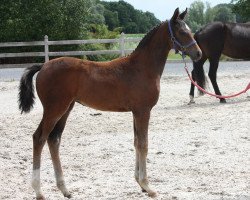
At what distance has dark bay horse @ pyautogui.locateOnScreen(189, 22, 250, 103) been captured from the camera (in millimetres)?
11570

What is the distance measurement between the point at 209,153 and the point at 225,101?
4491mm

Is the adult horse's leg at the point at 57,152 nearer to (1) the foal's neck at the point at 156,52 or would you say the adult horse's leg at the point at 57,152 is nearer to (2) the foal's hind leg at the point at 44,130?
(2) the foal's hind leg at the point at 44,130

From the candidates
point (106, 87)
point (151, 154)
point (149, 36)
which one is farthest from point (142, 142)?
point (151, 154)

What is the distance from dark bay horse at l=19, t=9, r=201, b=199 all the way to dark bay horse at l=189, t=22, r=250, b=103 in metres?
5.63

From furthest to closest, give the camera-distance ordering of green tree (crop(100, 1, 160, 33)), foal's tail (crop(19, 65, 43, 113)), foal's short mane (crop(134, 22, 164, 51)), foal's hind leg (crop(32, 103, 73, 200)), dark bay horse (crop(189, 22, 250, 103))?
1. green tree (crop(100, 1, 160, 33))
2. dark bay horse (crop(189, 22, 250, 103))
3. foal's short mane (crop(134, 22, 164, 51))
4. foal's tail (crop(19, 65, 43, 113))
5. foal's hind leg (crop(32, 103, 73, 200))

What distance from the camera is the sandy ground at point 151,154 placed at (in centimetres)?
561

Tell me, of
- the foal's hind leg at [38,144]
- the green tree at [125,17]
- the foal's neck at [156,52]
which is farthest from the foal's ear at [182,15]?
the green tree at [125,17]

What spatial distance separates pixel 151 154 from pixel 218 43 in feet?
17.6

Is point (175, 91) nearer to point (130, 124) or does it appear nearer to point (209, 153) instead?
point (130, 124)

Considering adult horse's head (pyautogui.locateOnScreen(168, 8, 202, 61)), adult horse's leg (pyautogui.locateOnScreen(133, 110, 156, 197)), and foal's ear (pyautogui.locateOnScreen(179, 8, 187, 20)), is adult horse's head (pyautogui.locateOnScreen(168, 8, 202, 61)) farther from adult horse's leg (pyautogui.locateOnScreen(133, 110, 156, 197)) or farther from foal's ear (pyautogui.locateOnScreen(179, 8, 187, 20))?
adult horse's leg (pyautogui.locateOnScreen(133, 110, 156, 197))

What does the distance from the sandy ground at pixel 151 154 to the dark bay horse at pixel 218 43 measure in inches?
40.1

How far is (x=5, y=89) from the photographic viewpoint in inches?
608

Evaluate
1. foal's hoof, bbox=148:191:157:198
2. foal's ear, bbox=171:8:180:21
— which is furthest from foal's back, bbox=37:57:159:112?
foal's hoof, bbox=148:191:157:198

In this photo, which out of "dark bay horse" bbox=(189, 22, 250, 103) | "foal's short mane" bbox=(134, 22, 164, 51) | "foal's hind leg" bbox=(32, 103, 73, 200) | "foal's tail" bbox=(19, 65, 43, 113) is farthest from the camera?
"dark bay horse" bbox=(189, 22, 250, 103)
